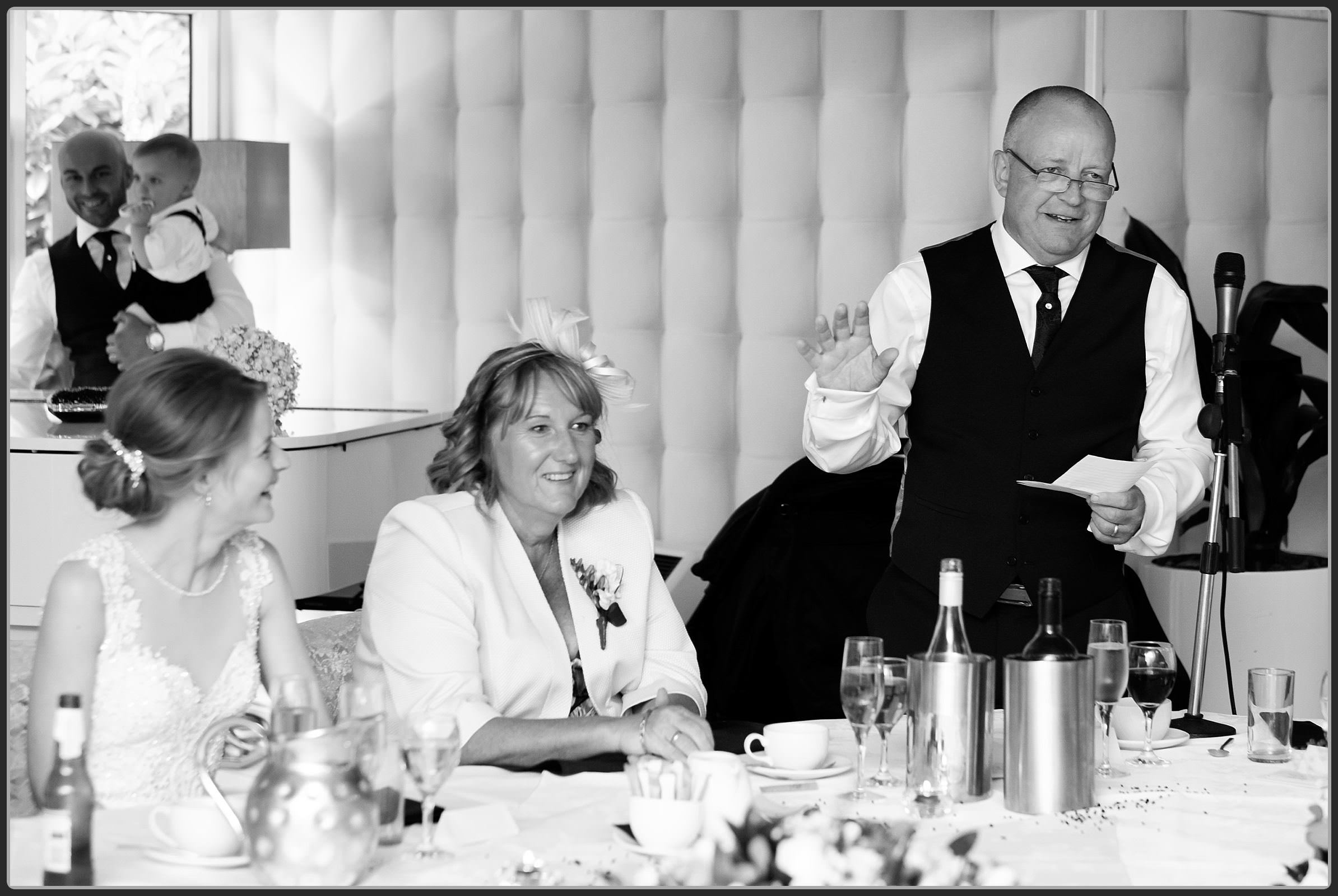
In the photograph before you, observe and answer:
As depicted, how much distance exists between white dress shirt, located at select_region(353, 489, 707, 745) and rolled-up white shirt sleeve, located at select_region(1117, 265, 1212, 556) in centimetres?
88

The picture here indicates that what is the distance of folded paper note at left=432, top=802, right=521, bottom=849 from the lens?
1622 mm

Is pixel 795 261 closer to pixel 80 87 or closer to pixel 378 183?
pixel 378 183

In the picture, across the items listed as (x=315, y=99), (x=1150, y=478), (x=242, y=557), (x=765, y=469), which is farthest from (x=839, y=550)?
(x=315, y=99)

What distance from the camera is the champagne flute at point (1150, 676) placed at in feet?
6.57

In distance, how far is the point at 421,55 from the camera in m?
5.19

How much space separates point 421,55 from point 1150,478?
346 cm

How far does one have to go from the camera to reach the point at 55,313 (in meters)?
4.78

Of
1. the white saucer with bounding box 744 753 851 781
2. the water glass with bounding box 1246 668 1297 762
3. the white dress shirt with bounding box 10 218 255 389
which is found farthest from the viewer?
the white dress shirt with bounding box 10 218 255 389

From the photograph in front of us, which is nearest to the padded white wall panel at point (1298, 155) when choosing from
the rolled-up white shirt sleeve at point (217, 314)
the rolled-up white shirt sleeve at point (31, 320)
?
the rolled-up white shirt sleeve at point (217, 314)

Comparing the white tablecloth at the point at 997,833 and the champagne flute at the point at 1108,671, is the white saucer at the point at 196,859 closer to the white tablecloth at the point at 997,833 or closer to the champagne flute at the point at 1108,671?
the white tablecloth at the point at 997,833

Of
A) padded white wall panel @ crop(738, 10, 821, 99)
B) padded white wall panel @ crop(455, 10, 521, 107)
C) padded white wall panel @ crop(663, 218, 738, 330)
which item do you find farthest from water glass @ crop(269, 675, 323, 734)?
padded white wall panel @ crop(455, 10, 521, 107)

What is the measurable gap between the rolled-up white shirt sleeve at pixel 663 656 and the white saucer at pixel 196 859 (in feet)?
3.22

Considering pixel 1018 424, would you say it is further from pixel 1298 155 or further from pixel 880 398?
pixel 1298 155

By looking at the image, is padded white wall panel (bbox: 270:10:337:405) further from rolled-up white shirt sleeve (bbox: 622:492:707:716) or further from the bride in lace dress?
the bride in lace dress
